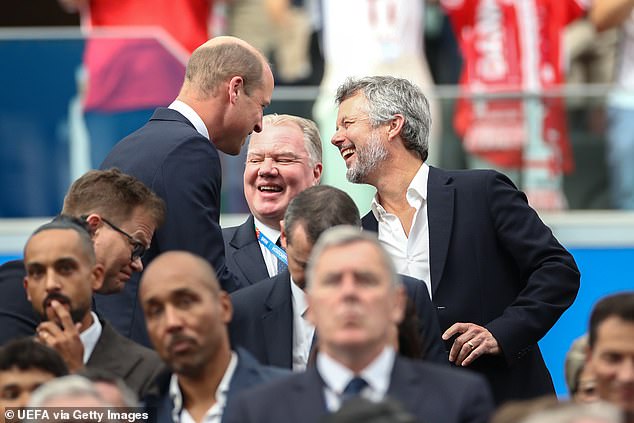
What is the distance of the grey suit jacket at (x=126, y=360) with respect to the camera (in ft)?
21.1

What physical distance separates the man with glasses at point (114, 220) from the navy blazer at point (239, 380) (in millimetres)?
749

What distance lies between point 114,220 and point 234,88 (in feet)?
3.37

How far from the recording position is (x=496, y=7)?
36.0 feet

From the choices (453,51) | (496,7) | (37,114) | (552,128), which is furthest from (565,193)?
(37,114)

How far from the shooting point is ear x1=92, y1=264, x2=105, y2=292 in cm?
675

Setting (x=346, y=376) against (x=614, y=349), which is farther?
(x=614, y=349)

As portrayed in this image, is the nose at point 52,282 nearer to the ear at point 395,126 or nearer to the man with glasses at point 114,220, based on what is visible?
the man with glasses at point 114,220

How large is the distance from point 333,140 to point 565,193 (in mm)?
3148

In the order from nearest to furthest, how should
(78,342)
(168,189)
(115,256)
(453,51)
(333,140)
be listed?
(78,342) < (115,256) < (168,189) < (333,140) < (453,51)

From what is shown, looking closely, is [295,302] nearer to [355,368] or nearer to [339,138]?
[339,138]

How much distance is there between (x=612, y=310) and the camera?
6109mm

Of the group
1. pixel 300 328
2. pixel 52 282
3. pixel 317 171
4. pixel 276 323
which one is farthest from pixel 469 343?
pixel 52 282

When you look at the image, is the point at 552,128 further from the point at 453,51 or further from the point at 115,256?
the point at 115,256

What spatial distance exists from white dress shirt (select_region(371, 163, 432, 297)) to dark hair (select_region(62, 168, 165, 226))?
0.97 meters
